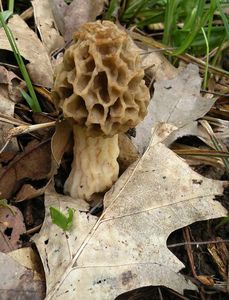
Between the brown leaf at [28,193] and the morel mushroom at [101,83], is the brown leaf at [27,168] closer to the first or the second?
the brown leaf at [28,193]

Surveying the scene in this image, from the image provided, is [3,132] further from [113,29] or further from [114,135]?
[113,29]

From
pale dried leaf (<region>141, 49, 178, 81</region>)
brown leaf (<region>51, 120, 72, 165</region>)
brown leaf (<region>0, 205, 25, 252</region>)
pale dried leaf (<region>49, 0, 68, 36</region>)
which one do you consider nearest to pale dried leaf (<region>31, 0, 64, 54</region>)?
pale dried leaf (<region>49, 0, 68, 36</region>)

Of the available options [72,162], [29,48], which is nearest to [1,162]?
[72,162]

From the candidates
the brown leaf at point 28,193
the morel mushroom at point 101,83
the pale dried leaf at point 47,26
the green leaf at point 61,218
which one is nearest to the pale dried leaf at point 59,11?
the pale dried leaf at point 47,26

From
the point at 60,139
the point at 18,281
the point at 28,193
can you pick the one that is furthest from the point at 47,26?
the point at 18,281

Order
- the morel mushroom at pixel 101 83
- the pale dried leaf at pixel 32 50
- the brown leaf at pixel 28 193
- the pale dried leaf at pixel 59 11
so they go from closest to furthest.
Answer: the morel mushroom at pixel 101 83, the brown leaf at pixel 28 193, the pale dried leaf at pixel 32 50, the pale dried leaf at pixel 59 11

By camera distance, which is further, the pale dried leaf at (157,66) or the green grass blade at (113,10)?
the green grass blade at (113,10)
